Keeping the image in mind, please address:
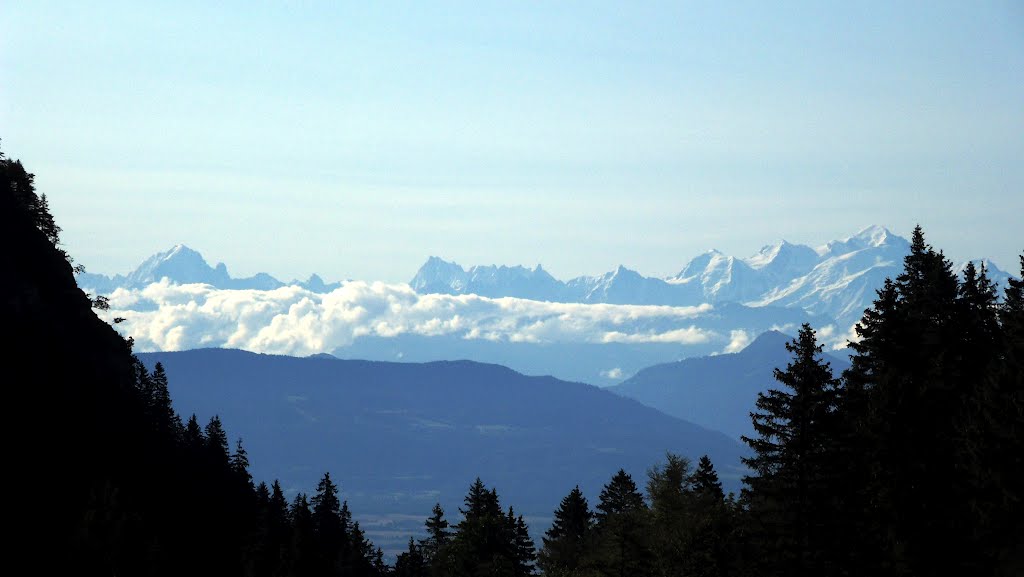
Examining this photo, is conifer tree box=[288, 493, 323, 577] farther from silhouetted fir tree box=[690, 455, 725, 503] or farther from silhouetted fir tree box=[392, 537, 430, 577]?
silhouetted fir tree box=[690, 455, 725, 503]

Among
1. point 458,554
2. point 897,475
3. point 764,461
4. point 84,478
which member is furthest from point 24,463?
point 897,475

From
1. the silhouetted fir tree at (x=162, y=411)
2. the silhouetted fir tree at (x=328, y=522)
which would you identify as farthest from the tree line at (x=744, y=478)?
the silhouetted fir tree at (x=328, y=522)

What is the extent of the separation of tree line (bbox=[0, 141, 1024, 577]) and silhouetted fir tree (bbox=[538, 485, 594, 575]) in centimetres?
23

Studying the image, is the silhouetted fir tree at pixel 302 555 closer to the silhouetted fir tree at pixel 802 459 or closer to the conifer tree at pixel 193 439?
the conifer tree at pixel 193 439

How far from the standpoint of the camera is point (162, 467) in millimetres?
116625

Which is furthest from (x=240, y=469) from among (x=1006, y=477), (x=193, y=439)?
(x=1006, y=477)

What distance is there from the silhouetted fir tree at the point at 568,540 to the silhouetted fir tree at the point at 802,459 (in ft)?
101

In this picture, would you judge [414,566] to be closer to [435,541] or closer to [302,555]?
[435,541]

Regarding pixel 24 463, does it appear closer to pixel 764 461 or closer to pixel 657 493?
pixel 657 493

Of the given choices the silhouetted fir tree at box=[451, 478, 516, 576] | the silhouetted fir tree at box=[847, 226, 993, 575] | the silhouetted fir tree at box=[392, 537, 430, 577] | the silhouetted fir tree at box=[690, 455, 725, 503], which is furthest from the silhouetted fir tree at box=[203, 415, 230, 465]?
the silhouetted fir tree at box=[847, 226, 993, 575]

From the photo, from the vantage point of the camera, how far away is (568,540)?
322ft

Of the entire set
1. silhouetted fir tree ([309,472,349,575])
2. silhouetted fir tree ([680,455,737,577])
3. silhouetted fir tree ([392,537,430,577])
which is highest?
silhouetted fir tree ([680,455,737,577])

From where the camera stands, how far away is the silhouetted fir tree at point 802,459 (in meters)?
45.4

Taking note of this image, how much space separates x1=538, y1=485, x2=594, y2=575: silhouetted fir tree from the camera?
90.2 meters
